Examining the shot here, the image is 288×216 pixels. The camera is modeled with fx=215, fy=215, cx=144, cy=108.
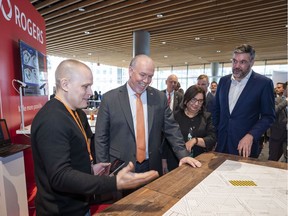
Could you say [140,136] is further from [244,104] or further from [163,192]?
[244,104]

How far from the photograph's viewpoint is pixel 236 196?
1090 millimetres

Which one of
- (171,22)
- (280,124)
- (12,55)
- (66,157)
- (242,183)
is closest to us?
(66,157)

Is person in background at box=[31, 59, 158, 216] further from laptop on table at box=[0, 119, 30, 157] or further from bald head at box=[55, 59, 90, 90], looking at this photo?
laptop on table at box=[0, 119, 30, 157]

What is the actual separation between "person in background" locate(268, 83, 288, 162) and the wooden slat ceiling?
232 centimetres

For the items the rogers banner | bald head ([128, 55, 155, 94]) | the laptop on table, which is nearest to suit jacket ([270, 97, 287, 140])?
bald head ([128, 55, 155, 94])

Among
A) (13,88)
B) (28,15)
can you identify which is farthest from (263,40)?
(13,88)

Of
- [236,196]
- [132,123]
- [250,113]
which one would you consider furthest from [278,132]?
[236,196]

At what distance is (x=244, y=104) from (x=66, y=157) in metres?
1.65

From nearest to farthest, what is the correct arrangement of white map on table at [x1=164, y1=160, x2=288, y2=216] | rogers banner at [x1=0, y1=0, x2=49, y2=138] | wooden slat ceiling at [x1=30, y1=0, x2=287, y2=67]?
white map on table at [x1=164, y1=160, x2=288, y2=216] → rogers banner at [x1=0, y1=0, x2=49, y2=138] → wooden slat ceiling at [x1=30, y1=0, x2=287, y2=67]

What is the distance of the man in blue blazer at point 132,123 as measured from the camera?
5.82ft

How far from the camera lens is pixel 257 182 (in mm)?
1271

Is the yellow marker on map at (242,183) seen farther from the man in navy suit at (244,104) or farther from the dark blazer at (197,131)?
the dark blazer at (197,131)

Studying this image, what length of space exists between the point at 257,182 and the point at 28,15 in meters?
3.89

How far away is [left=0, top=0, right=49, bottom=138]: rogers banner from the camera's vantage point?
8.68ft
